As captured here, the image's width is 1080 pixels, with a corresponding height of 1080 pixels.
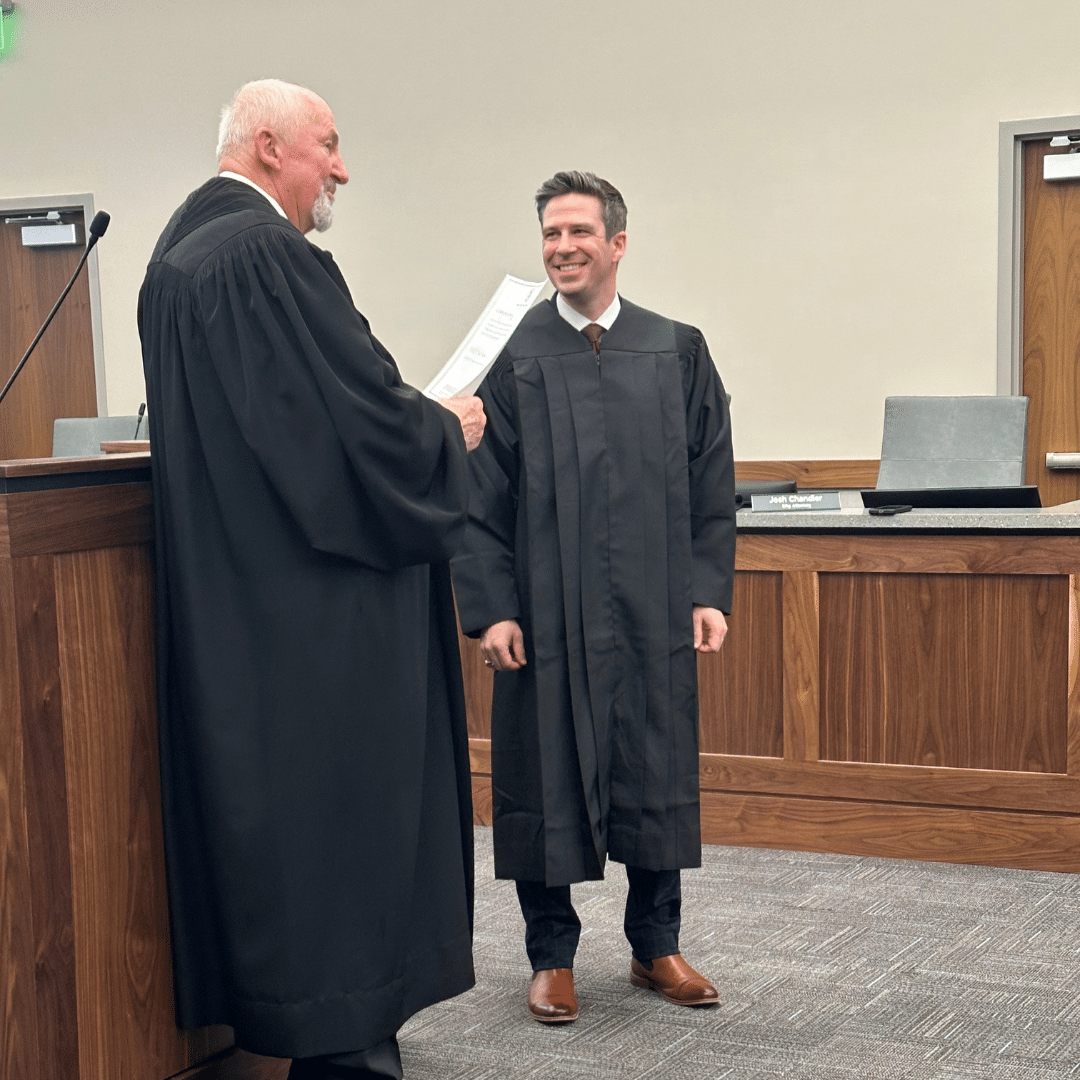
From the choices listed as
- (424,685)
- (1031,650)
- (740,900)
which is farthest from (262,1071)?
(1031,650)

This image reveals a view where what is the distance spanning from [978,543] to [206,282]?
7.71 feet

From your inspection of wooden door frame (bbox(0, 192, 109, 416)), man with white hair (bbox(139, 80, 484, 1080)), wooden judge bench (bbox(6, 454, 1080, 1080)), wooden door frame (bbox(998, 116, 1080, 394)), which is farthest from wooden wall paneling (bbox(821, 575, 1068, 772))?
wooden door frame (bbox(0, 192, 109, 416))

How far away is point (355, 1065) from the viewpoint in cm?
204

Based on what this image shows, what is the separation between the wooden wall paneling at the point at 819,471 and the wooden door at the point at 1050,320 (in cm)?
68

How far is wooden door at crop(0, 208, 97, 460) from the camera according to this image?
25.9 ft

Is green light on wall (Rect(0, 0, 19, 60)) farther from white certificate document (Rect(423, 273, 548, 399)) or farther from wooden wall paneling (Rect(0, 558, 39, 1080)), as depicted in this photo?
wooden wall paneling (Rect(0, 558, 39, 1080))

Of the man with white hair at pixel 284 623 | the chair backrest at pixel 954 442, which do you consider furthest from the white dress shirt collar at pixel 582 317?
the chair backrest at pixel 954 442

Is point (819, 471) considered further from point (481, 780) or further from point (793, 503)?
point (481, 780)

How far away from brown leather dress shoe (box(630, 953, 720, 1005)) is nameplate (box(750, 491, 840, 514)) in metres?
1.48

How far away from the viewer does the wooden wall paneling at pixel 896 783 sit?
3.63 meters

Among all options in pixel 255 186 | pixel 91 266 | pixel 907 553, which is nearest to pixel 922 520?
pixel 907 553

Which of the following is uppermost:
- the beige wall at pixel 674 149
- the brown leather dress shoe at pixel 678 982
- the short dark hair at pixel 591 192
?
the beige wall at pixel 674 149

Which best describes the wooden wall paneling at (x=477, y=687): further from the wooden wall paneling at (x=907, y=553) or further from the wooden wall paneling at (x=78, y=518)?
the wooden wall paneling at (x=78, y=518)

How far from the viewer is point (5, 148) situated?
7.93 m
